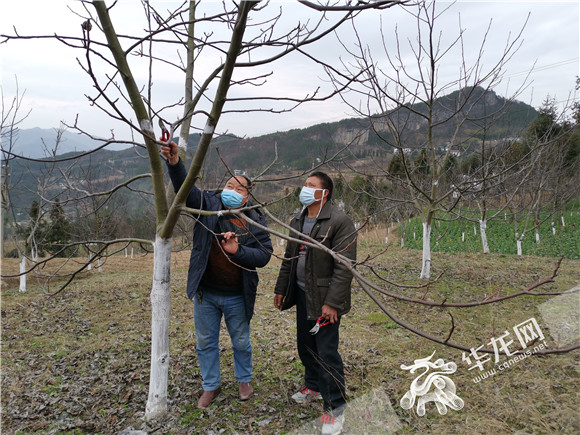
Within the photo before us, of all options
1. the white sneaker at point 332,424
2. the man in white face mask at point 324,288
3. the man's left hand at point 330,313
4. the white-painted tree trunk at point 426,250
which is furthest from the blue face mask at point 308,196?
the white-painted tree trunk at point 426,250

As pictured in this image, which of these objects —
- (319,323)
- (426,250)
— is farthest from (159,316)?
(426,250)

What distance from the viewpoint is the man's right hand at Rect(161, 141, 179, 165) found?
7.09 ft

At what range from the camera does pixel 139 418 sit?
9.30ft

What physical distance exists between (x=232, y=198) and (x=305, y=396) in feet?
6.20

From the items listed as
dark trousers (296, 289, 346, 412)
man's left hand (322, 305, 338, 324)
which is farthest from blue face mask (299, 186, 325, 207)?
dark trousers (296, 289, 346, 412)

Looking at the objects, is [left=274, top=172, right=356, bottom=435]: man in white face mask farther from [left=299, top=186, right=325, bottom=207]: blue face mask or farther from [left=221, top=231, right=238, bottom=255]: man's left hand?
[left=221, top=231, right=238, bottom=255]: man's left hand

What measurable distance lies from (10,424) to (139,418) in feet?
3.72

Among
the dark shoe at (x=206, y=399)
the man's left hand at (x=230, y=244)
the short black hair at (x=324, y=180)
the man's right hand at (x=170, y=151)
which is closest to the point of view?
the man's right hand at (x=170, y=151)

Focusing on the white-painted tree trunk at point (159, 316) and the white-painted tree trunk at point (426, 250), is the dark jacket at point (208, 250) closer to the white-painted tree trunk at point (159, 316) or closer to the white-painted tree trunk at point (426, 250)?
the white-painted tree trunk at point (159, 316)

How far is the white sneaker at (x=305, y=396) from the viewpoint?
3035 mm

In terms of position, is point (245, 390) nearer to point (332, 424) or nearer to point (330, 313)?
point (332, 424)

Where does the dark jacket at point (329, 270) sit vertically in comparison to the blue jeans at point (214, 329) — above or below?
above

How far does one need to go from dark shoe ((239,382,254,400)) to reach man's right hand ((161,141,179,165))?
6.78 ft

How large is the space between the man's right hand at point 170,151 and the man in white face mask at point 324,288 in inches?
41.2
